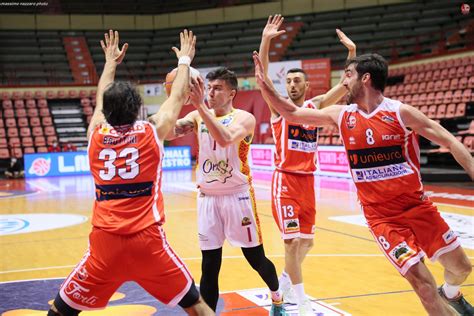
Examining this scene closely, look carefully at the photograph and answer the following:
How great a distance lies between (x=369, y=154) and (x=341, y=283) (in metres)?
2.37

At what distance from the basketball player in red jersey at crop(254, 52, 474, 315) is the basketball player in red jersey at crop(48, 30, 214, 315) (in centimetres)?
122

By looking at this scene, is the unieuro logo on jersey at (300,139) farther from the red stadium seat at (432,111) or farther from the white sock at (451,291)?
the red stadium seat at (432,111)

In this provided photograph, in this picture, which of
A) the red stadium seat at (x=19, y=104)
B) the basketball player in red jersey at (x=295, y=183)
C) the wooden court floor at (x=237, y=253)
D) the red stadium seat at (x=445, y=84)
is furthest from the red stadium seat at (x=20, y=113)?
the basketball player in red jersey at (x=295, y=183)

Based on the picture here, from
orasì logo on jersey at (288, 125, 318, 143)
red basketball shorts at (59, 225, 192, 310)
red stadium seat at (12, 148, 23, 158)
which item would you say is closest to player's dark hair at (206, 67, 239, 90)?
orasì logo on jersey at (288, 125, 318, 143)

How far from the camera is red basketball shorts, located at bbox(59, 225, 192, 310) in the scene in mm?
3252

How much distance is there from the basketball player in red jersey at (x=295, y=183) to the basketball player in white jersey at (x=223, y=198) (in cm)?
48

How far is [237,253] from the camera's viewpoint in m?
7.59

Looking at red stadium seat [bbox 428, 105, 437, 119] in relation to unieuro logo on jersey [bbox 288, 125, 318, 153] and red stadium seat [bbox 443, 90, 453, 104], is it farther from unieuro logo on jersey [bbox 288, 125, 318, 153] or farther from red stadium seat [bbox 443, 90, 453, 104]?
unieuro logo on jersey [bbox 288, 125, 318, 153]

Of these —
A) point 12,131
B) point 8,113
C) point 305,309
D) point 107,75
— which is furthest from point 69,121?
point 107,75

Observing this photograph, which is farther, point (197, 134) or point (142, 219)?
point (197, 134)

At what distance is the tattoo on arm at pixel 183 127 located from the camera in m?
4.71

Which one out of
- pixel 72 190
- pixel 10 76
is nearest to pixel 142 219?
pixel 72 190

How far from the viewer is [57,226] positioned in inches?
398

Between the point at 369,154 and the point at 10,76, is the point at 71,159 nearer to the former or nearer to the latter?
the point at 10,76
